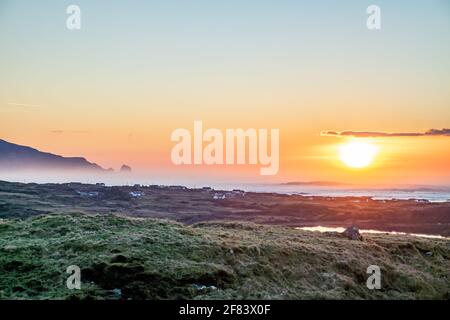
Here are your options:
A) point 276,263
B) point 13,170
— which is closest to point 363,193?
point 13,170

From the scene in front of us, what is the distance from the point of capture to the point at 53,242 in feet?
65.5

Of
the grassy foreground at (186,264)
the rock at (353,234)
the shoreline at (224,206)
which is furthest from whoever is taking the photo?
the shoreline at (224,206)

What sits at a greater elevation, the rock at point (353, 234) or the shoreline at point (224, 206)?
the rock at point (353, 234)

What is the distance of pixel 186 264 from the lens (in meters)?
17.5

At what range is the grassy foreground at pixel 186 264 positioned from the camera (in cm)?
1598

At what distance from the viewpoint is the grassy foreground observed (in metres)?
16.0

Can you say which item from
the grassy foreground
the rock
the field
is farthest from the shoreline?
the grassy foreground

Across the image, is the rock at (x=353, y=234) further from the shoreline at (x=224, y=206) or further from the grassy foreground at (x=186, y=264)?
the shoreline at (x=224, y=206)

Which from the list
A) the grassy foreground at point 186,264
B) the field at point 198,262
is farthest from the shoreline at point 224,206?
the grassy foreground at point 186,264

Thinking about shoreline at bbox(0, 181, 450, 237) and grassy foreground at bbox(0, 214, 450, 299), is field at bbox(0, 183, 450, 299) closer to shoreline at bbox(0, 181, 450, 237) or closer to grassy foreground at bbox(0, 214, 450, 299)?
grassy foreground at bbox(0, 214, 450, 299)

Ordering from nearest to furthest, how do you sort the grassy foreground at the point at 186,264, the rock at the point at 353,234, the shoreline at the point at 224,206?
the grassy foreground at the point at 186,264
the rock at the point at 353,234
the shoreline at the point at 224,206
